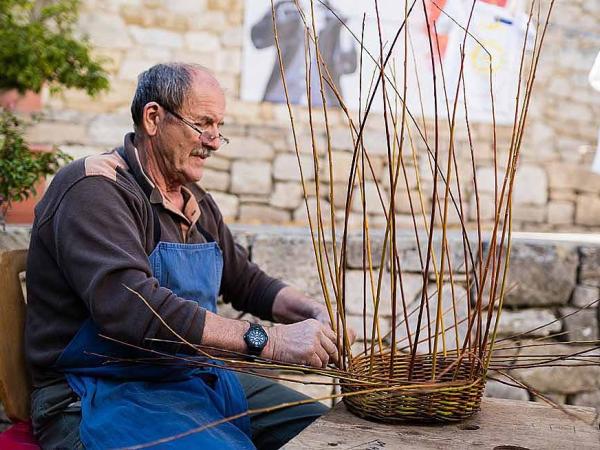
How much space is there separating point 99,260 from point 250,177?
15.7ft

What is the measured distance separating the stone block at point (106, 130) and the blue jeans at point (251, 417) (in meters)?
3.98

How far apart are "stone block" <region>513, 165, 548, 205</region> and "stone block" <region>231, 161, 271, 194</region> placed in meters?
2.41

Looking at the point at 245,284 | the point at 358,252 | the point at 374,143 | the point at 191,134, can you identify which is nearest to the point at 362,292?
the point at 358,252

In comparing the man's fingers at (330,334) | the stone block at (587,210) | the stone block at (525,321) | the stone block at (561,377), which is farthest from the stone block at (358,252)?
the stone block at (587,210)

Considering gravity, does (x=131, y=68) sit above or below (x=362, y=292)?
above

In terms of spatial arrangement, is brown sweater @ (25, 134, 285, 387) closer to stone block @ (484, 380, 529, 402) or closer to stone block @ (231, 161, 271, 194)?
stone block @ (484, 380, 529, 402)

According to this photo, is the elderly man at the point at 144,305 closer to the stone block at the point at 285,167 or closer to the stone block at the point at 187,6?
the stone block at the point at 285,167

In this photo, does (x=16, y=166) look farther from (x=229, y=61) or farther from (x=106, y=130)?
(x=229, y=61)

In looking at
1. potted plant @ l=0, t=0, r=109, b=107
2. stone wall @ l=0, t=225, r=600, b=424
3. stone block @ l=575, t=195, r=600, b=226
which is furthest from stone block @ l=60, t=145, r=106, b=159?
stone block @ l=575, t=195, r=600, b=226

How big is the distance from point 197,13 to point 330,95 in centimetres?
125

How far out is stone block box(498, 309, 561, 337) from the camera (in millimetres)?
3828

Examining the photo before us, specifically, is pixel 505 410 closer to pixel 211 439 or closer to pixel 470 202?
pixel 211 439

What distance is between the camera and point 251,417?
2.27 meters

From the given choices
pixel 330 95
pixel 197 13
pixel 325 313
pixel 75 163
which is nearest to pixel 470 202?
pixel 330 95
